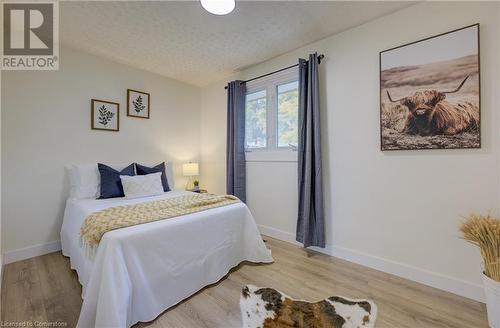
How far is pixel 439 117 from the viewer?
1.87m

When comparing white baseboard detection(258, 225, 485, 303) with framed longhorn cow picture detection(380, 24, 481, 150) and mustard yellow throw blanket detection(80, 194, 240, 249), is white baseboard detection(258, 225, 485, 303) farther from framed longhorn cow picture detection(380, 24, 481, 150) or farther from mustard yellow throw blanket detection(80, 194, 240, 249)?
mustard yellow throw blanket detection(80, 194, 240, 249)

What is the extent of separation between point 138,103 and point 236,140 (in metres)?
1.59

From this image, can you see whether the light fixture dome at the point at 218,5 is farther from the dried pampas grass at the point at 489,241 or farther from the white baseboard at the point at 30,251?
the white baseboard at the point at 30,251

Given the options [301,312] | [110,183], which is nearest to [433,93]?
[301,312]

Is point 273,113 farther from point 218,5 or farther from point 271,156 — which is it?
point 218,5

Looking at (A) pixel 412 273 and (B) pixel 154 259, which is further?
(A) pixel 412 273

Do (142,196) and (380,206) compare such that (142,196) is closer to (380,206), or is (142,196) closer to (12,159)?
(12,159)

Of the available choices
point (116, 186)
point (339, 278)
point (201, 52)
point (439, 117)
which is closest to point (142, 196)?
point (116, 186)

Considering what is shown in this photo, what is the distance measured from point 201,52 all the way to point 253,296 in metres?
2.80

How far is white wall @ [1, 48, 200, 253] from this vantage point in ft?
7.88

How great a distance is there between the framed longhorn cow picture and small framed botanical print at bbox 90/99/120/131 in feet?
10.9

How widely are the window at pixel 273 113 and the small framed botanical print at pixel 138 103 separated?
1553 mm

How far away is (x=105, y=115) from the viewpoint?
305 cm

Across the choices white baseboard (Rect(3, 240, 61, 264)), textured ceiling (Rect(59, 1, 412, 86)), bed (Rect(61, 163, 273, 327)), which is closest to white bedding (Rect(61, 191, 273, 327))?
bed (Rect(61, 163, 273, 327))
